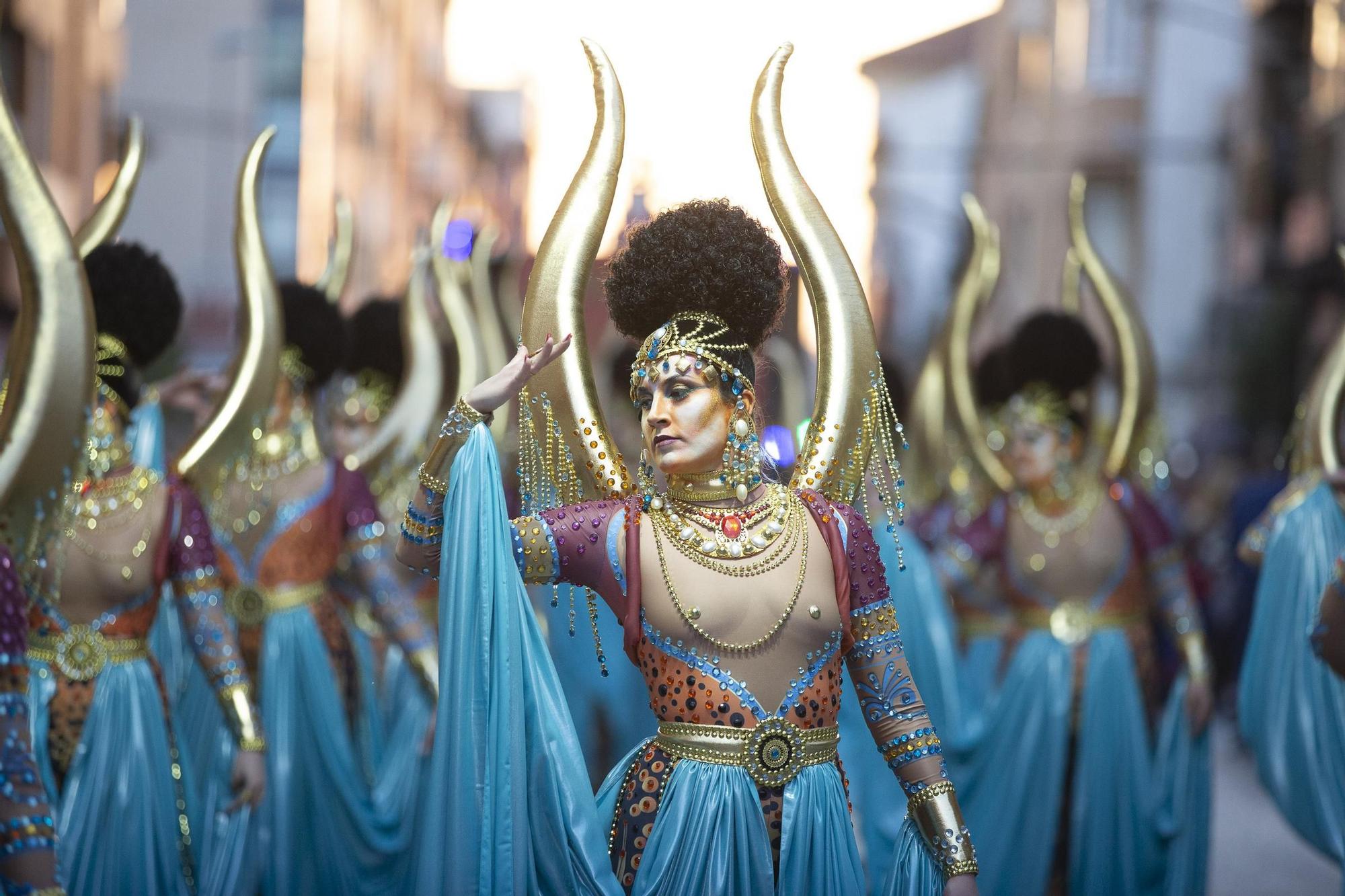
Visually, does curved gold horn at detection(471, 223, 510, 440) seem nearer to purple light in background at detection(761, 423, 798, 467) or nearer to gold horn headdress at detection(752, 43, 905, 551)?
purple light in background at detection(761, 423, 798, 467)

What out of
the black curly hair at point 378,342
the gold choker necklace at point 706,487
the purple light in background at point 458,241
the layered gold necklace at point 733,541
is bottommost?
the layered gold necklace at point 733,541

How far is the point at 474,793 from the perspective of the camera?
313cm

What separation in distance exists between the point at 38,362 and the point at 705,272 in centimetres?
139

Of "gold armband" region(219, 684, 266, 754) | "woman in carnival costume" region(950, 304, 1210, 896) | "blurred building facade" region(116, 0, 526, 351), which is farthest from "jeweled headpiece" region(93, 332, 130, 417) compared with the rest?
"blurred building facade" region(116, 0, 526, 351)

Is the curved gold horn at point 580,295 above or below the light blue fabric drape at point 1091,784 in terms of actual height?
above

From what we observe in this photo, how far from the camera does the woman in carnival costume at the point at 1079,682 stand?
575 cm

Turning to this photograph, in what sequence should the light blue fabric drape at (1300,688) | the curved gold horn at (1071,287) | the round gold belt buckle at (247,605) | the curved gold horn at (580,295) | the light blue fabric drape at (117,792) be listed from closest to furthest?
the curved gold horn at (580,295)
the light blue fabric drape at (117,792)
the light blue fabric drape at (1300,688)
the round gold belt buckle at (247,605)
the curved gold horn at (1071,287)

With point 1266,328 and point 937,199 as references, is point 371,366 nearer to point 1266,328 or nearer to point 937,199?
point 1266,328

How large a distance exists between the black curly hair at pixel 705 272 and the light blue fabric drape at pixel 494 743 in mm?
→ 493

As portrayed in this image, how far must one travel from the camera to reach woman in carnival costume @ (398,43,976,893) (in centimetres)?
320

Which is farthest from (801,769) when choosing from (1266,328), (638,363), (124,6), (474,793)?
(1266,328)

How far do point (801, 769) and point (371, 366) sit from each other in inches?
170

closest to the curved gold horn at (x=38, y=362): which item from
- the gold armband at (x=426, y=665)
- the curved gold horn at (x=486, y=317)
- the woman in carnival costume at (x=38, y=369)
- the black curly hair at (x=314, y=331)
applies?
the woman in carnival costume at (x=38, y=369)

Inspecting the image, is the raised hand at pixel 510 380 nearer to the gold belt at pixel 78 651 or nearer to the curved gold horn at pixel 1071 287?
the gold belt at pixel 78 651
